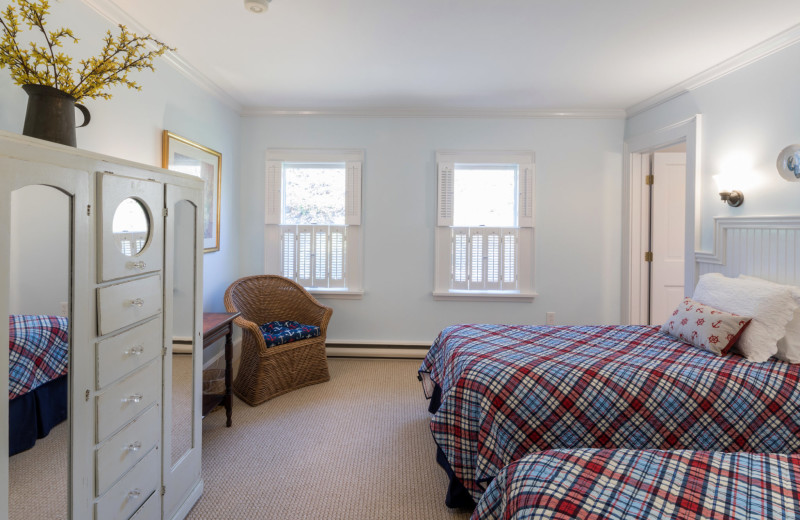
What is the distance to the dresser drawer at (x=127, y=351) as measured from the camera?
53.9 inches

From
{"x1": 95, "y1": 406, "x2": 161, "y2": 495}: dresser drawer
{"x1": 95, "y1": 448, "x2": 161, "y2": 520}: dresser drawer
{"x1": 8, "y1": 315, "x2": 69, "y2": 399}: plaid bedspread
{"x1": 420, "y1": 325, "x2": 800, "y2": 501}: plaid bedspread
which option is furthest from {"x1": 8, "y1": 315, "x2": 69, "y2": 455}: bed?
{"x1": 420, "y1": 325, "x2": 800, "y2": 501}: plaid bedspread

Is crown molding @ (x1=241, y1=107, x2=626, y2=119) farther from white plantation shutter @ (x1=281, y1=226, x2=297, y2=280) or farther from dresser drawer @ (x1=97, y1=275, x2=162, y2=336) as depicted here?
dresser drawer @ (x1=97, y1=275, x2=162, y2=336)

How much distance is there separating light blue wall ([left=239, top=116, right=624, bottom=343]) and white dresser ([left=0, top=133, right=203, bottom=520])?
7.85 feet

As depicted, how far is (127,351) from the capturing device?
4.89 ft

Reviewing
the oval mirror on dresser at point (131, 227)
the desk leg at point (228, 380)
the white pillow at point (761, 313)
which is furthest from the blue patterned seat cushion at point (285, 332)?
the white pillow at point (761, 313)

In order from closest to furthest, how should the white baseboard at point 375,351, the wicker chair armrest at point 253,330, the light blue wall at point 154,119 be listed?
A: 1. the light blue wall at point 154,119
2. the wicker chair armrest at point 253,330
3. the white baseboard at point 375,351

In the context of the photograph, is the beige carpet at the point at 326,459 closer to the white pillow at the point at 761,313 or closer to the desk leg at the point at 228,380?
the desk leg at the point at 228,380

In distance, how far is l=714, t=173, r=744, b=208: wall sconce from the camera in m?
2.94

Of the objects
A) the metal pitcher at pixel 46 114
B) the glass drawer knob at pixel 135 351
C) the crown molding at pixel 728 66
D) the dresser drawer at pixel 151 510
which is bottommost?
the dresser drawer at pixel 151 510

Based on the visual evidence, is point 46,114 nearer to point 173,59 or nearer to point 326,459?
point 173,59

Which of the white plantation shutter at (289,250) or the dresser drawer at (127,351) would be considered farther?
the white plantation shutter at (289,250)

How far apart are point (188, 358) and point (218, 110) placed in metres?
2.57

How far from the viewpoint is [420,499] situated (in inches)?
83.0

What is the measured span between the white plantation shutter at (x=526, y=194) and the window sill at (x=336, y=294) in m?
1.74
